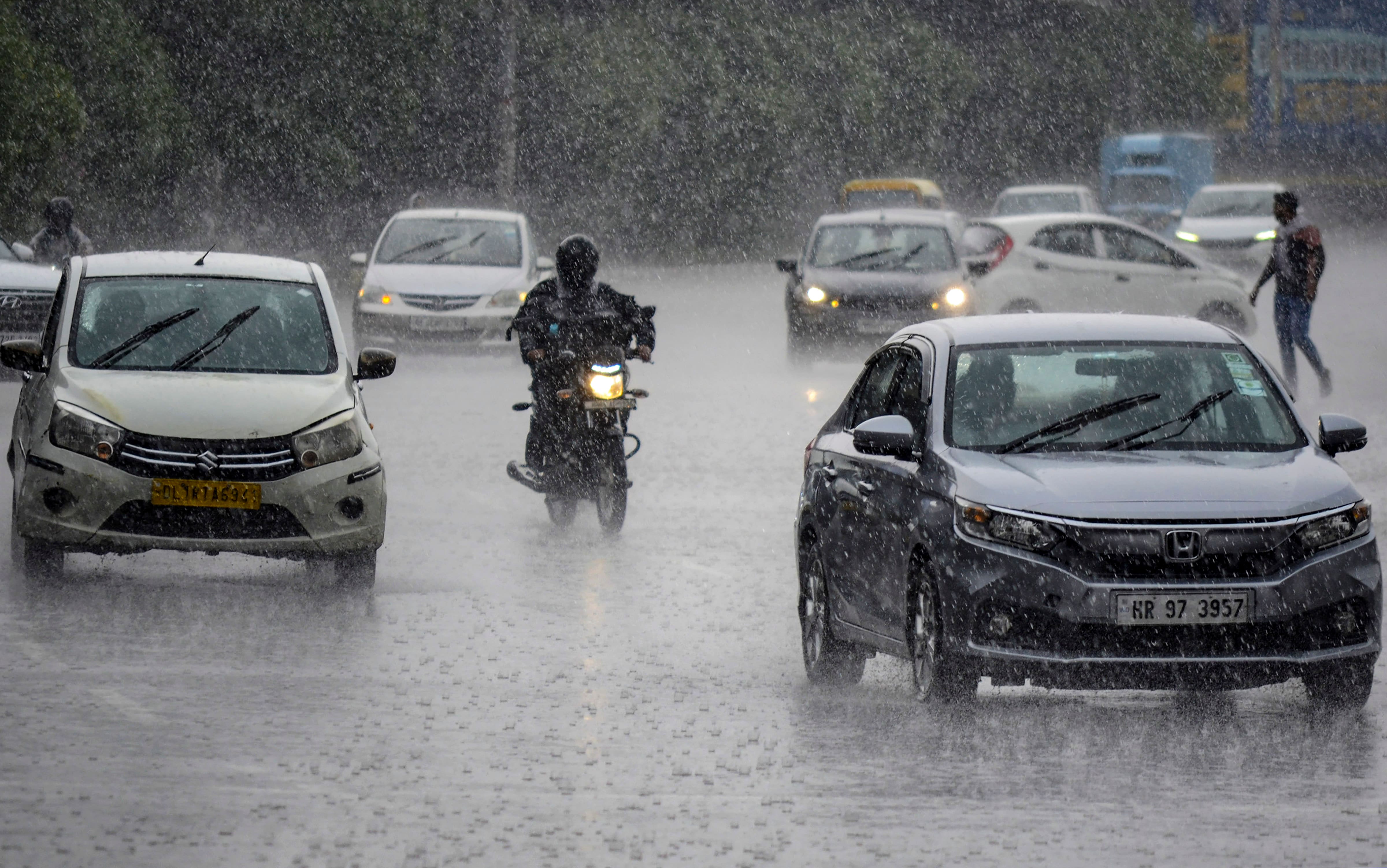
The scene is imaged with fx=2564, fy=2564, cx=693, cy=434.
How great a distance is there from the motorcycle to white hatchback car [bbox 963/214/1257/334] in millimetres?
12960

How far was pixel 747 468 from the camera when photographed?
16.8 meters

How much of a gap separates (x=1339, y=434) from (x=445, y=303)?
18.3 meters

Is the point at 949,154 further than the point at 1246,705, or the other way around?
the point at 949,154

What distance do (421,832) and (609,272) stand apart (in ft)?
145

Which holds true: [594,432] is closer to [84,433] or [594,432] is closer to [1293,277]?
[84,433]

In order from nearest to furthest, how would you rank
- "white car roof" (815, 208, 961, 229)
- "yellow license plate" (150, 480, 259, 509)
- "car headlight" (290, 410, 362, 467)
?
"yellow license plate" (150, 480, 259, 509) < "car headlight" (290, 410, 362, 467) < "white car roof" (815, 208, 961, 229)

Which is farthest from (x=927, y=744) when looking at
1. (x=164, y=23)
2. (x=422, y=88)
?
(x=422, y=88)

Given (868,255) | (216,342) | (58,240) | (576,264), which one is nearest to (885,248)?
(868,255)

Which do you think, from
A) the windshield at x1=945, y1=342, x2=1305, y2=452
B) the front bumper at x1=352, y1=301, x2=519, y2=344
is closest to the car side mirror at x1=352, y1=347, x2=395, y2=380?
the windshield at x1=945, y1=342, x2=1305, y2=452

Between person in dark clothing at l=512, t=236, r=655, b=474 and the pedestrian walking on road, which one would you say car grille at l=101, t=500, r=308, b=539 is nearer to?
person in dark clothing at l=512, t=236, r=655, b=474

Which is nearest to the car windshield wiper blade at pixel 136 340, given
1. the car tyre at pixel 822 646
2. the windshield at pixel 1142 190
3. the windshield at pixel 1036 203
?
the car tyre at pixel 822 646

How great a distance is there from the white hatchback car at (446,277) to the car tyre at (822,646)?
16347mm

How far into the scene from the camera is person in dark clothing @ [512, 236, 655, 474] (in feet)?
45.0

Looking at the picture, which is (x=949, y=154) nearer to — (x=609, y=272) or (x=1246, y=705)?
(x=609, y=272)
